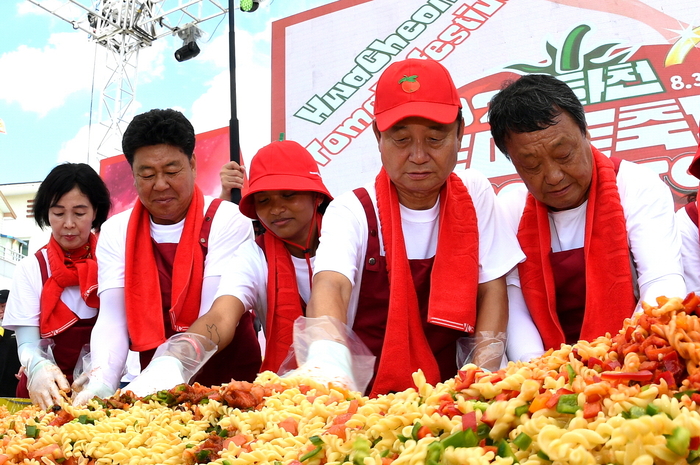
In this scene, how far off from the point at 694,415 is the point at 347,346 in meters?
1.09

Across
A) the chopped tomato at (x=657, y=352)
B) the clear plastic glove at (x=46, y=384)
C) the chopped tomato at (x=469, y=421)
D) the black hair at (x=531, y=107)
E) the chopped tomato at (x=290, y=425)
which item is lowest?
the clear plastic glove at (x=46, y=384)

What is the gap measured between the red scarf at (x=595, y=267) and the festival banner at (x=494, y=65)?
2930 millimetres

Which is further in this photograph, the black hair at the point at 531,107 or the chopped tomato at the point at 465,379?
the black hair at the point at 531,107

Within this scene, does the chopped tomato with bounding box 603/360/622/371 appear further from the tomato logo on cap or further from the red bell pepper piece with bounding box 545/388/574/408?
the tomato logo on cap

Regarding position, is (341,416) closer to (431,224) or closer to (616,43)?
(431,224)

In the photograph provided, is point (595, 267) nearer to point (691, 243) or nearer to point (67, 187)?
point (691, 243)

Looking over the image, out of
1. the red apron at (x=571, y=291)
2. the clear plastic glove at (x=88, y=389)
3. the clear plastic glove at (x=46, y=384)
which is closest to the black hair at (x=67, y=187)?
the clear plastic glove at (x=46, y=384)

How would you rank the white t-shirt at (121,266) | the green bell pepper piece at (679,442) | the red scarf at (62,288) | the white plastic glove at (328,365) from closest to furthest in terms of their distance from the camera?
the green bell pepper piece at (679,442) → the white plastic glove at (328,365) → the white t-shirt at (121,266) → the red scarf at (62,288)

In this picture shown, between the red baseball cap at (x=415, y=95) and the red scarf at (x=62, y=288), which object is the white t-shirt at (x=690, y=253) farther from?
the red scarf at (x=62, y=288)

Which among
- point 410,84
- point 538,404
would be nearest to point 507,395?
point 538,404

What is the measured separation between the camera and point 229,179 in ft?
11.4

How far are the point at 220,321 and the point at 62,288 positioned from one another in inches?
50.0

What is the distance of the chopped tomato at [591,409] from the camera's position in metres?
0.94

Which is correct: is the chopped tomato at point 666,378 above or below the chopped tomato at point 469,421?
above
